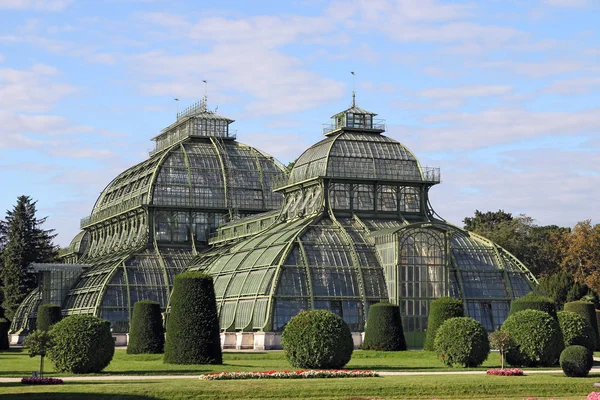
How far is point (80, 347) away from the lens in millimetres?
53938

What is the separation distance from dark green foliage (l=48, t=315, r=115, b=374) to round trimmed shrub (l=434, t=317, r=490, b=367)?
58.7 ft

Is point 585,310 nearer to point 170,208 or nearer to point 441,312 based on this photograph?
point 441,312

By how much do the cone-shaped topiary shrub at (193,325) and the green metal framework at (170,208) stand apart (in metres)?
38.3

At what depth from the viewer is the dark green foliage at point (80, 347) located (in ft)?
177

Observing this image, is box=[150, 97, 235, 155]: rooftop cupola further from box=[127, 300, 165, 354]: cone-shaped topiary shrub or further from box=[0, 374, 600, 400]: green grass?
box=[0, 374, 600, 400]: green grass

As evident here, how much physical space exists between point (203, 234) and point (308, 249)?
27.7m

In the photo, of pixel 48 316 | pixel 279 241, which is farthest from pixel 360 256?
pixel 48 316

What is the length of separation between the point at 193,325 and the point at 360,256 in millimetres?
28080


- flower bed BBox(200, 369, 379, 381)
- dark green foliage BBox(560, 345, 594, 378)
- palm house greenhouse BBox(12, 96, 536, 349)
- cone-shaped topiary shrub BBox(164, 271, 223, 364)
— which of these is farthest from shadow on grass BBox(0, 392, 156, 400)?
palm house greenhouse BBox(12, 96, 536, 349)

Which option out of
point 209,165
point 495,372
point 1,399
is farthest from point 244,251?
point 1,399

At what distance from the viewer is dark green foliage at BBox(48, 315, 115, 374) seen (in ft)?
177

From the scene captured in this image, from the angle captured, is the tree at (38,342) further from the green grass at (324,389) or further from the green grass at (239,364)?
the green grass at (324,389)

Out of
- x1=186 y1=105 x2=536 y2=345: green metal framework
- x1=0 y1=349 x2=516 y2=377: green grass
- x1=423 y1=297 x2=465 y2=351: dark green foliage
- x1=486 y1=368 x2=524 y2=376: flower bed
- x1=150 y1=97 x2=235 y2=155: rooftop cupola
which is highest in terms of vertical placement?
x1=150 y1=97 x2=235 y2=155: rooftop cupola

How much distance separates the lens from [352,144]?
93.9m
